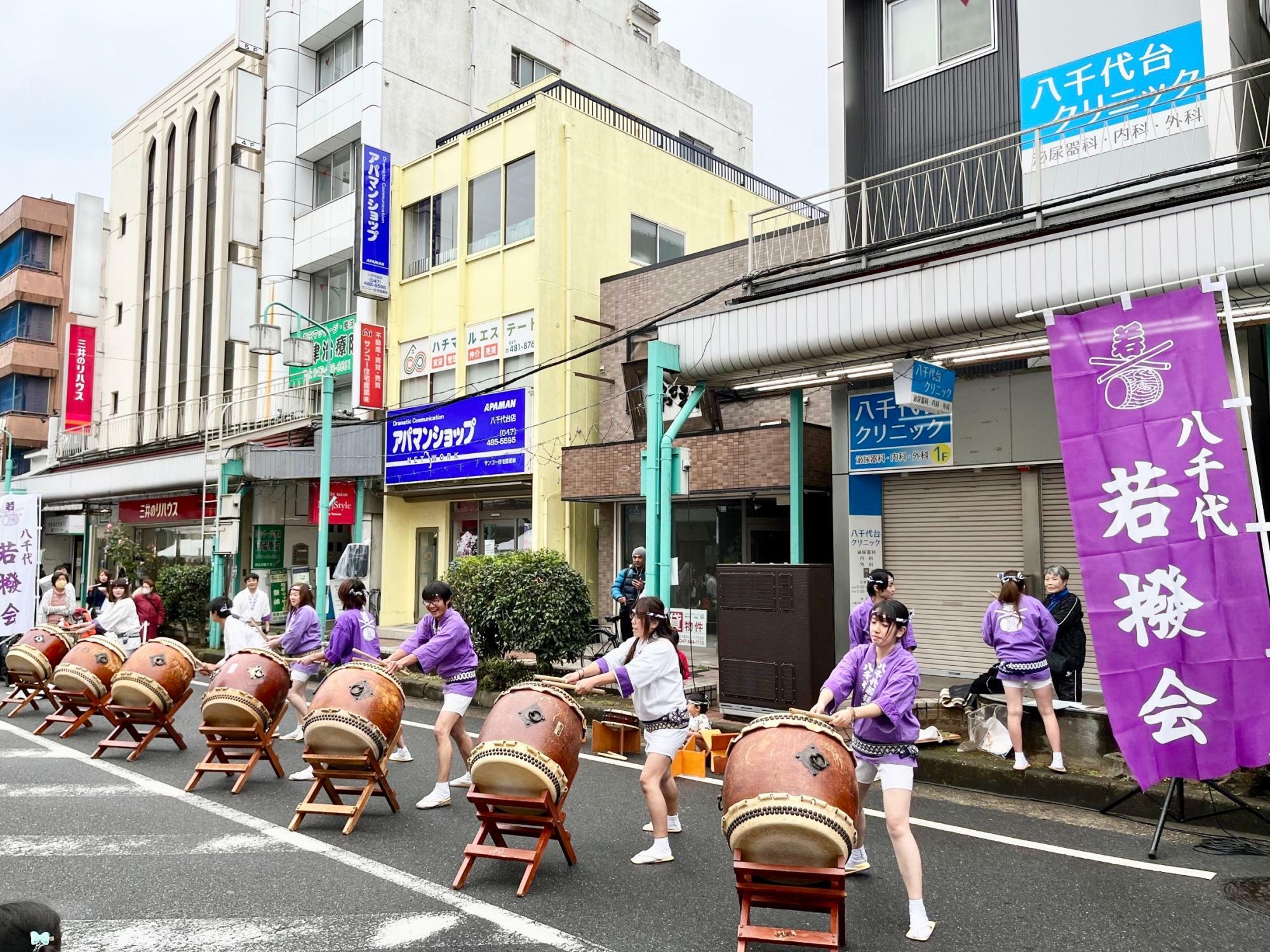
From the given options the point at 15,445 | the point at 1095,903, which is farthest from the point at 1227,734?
the point at 15,445

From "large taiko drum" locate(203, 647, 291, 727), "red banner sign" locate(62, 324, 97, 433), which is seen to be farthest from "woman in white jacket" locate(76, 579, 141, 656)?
"red banner sign" locate(62, 324, 97, 433)

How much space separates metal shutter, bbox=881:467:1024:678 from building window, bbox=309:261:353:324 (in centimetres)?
1689

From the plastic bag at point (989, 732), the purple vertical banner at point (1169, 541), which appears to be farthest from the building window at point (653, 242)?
the purple vertical banner at point (1169, 541)

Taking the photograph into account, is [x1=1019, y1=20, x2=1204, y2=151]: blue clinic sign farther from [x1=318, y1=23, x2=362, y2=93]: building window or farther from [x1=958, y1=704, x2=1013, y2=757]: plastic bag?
[x1=318, y1=23, x2=362, y2=93]: building window

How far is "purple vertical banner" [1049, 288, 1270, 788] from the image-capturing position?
6.32 metres

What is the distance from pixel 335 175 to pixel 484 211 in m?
7.46

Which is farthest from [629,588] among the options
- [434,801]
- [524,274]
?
[524,274]

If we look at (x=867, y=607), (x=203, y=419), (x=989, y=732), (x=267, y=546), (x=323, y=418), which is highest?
(x=203, y=419)

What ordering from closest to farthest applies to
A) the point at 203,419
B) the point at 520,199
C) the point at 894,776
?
the point at 894,776, the point at 520,199, the point at 203,419

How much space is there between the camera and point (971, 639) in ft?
41.2

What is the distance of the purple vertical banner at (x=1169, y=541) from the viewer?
20.7 feet

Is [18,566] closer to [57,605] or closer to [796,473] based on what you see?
[57,605]

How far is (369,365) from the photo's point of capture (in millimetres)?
22312

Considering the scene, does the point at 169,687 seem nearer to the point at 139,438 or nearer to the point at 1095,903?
the point at 1095,903
